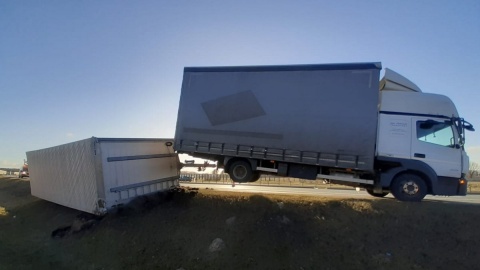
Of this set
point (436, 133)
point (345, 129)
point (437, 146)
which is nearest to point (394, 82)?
point (436, 133)

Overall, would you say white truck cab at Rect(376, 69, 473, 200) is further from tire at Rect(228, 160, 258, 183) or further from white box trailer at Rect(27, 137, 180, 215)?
white box trailer at Rect(27, 137, 180, 215)

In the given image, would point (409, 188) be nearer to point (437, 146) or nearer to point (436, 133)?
point (437, 146)

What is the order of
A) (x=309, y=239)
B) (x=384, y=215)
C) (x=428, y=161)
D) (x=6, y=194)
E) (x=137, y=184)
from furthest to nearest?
(x=6, y=194)
(x=137, y=184)
(x=428, y=161)
(x=384, y=215)
(x=309, y=239)


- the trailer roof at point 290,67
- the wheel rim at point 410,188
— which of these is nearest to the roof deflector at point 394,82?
the trailer roof at point 290,67

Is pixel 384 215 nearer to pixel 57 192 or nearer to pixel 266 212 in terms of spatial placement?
pixel 266 212

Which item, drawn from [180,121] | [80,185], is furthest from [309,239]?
[80,185]

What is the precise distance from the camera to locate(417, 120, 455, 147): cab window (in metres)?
9.76

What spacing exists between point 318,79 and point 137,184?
6217mm

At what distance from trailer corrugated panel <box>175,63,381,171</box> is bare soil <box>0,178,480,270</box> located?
143 centimetres

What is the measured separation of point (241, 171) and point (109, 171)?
3832 millimetres

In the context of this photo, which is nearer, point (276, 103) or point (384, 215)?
point (384, 215)

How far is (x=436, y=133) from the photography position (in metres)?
9.84

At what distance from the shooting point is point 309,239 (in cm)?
781

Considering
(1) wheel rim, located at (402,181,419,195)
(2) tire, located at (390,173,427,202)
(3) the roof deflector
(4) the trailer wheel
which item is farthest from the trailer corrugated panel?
→ (1) wheel rim, located at (402,181,419,195)
